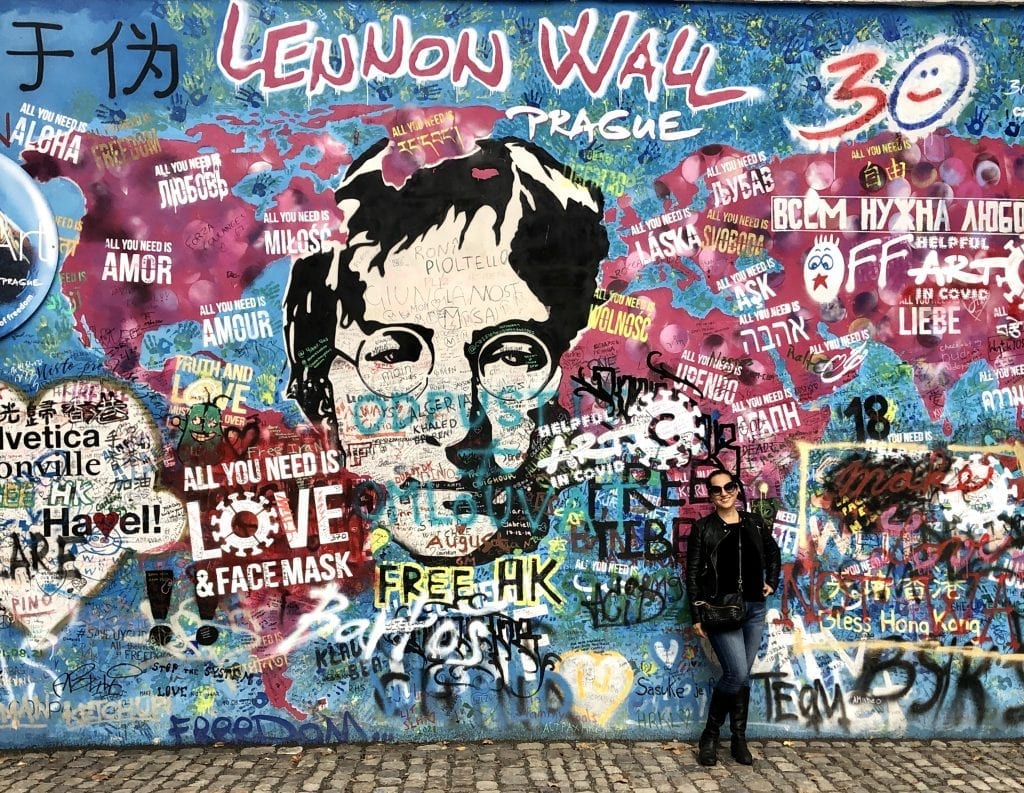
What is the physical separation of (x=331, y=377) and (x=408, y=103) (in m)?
1.91

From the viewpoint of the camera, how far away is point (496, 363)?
5.92m

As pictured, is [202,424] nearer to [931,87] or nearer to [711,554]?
[711,554]

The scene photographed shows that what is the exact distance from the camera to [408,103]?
19.4 feet

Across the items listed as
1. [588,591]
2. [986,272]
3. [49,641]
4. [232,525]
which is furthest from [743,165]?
[49,641]

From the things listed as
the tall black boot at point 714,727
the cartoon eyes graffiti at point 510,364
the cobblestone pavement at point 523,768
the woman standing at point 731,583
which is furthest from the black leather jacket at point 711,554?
the cartoon eyes graffiti at point 510,364

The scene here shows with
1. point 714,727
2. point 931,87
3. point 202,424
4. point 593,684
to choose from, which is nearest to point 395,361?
point 202,424

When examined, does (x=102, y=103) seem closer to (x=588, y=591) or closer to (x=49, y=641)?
(x=49, y=641)

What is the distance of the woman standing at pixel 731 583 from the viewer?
552 centimetres

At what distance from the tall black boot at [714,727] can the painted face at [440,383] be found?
5.87 ft

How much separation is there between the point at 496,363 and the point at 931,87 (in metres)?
3.51

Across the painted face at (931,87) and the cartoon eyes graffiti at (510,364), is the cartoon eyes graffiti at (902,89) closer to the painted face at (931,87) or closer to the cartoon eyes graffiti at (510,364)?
the painted face at (931,87)

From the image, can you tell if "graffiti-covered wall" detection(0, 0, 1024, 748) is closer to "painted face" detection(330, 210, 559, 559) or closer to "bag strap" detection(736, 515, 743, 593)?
"painted face" detection(330, 210, 559, 559)

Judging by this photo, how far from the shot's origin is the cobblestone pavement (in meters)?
5.17

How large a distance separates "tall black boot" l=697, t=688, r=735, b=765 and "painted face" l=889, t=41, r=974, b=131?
13.1 feet
